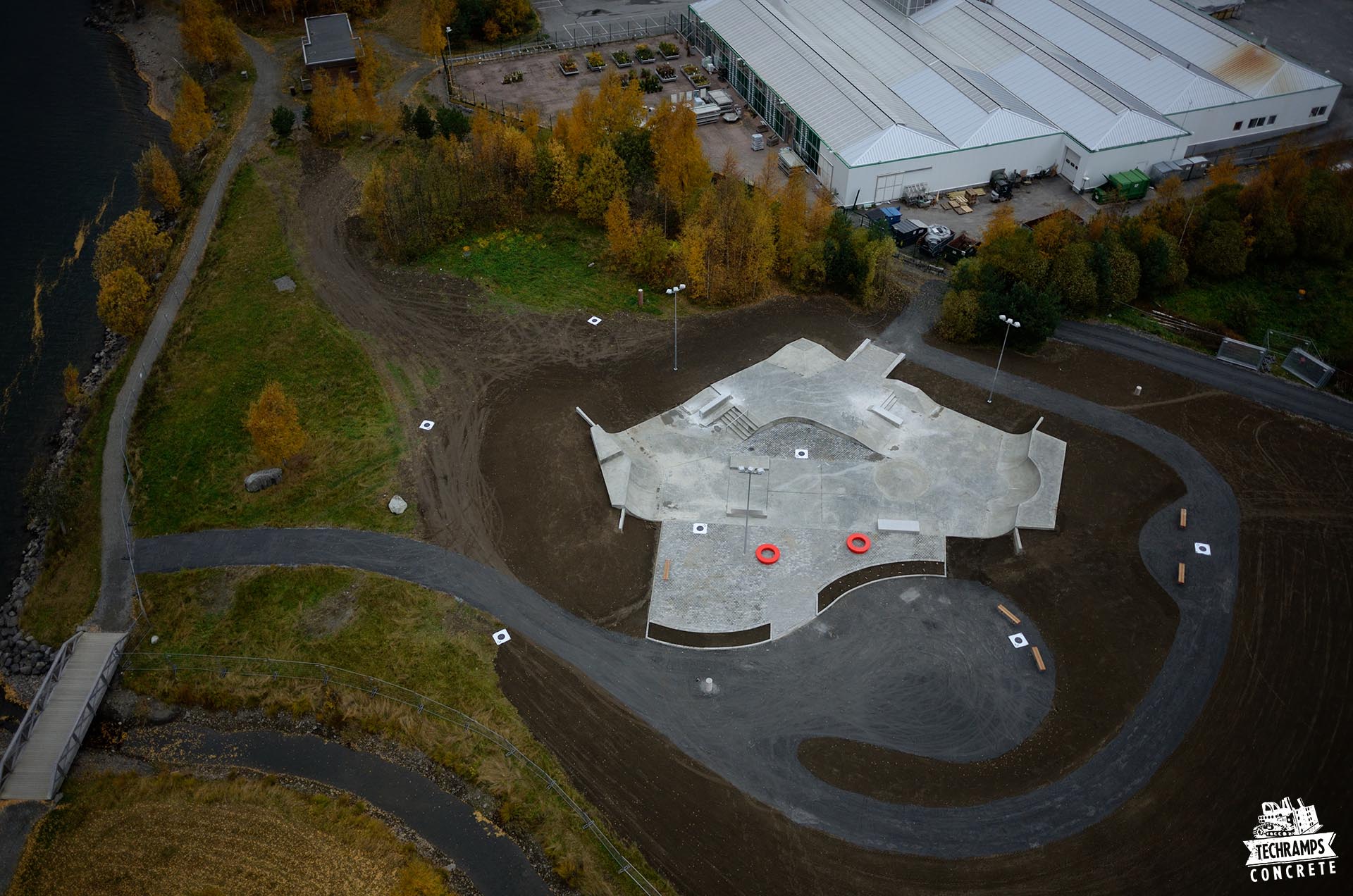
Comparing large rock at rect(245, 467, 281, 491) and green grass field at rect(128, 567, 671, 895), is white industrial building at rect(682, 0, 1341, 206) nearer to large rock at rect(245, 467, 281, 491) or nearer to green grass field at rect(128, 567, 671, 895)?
large rock at rect(245, 467, 281, 491)

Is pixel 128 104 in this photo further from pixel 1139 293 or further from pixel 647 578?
pixel 1139 293

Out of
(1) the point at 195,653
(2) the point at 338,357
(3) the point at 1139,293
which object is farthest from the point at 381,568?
(3) the point at 1139,293

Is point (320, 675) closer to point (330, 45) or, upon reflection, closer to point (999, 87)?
point (999, 87)

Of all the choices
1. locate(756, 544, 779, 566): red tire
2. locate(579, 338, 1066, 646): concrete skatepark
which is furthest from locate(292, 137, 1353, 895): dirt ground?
locate(756, 544, 779, 566): red tire

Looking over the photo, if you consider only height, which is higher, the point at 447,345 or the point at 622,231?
the point at 622,231

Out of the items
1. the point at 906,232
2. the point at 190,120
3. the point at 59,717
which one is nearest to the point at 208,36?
the point at 190,120

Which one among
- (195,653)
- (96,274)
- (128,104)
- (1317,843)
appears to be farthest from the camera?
(128,104)
